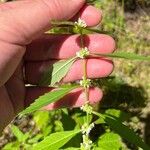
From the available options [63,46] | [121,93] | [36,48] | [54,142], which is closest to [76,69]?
[63,46]

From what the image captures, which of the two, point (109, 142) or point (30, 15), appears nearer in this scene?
point (30, 15)

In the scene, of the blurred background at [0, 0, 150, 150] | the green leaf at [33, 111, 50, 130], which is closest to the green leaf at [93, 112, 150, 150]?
the blurred background at [0, 0, 150, 150]

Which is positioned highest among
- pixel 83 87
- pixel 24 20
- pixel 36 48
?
pixel 24 20

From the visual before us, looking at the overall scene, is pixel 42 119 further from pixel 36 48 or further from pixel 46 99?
pixel 46 99

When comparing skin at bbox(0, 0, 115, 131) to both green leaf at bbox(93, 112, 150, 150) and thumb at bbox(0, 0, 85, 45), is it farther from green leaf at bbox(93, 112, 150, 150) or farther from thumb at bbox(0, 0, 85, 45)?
green leaf at bbox(93, 112, 150, 150)

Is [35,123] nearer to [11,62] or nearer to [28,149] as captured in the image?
[28,149]
